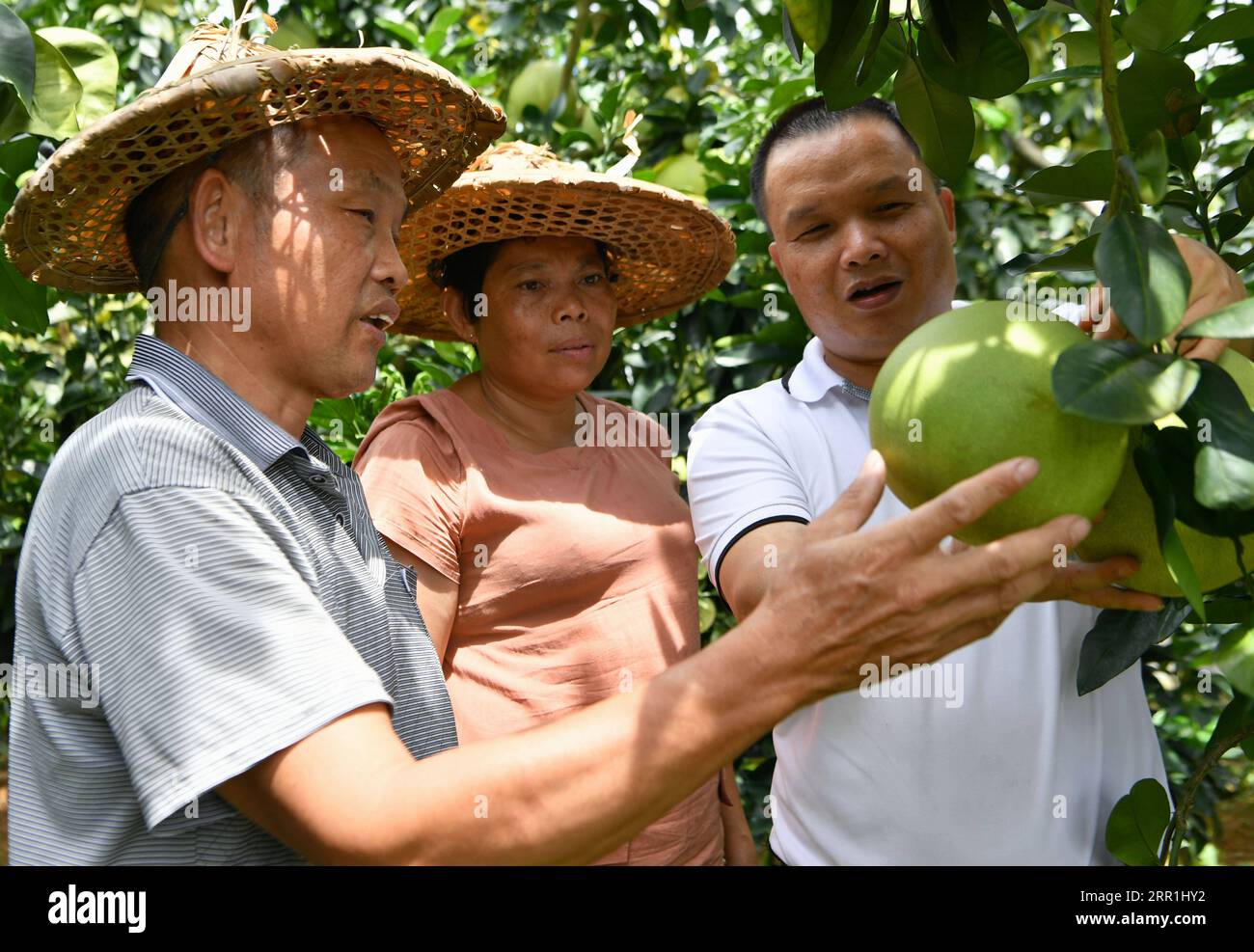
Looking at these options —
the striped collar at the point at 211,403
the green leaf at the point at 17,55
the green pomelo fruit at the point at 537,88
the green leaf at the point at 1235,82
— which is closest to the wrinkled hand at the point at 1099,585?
the green leaf at the point at 1235,82

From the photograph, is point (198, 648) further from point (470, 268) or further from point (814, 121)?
point (470, 268)

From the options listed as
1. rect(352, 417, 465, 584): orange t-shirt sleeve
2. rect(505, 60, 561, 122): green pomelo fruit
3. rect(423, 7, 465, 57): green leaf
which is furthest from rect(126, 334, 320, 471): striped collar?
rect(505, 60, 561, 122): green pomelo fruit

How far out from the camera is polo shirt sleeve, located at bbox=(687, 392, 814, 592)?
170 cm

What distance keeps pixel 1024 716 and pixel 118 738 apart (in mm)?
1147

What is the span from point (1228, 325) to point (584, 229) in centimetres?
162

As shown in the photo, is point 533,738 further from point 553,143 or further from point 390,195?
point 553,143

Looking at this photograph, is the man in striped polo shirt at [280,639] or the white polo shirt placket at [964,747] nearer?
the man in striped polo shirt at [280,639]

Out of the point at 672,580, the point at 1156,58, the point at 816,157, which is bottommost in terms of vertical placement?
the point at 672,580

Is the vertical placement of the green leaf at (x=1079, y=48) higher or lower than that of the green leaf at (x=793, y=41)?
higher

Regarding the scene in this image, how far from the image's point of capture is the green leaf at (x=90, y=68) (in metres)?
1.94

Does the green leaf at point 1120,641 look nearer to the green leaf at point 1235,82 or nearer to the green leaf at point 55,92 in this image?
the green leaf at point 1235,82

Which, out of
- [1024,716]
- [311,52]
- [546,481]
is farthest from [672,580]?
[311,52]

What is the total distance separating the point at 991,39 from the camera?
4.42 feet

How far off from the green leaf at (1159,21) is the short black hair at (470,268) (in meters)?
1.34
